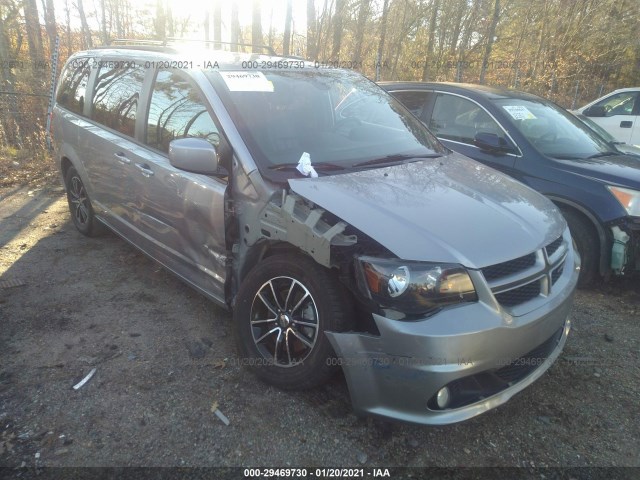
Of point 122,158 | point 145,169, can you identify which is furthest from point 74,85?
point 145,169

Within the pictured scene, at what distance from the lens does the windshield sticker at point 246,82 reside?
112 inches

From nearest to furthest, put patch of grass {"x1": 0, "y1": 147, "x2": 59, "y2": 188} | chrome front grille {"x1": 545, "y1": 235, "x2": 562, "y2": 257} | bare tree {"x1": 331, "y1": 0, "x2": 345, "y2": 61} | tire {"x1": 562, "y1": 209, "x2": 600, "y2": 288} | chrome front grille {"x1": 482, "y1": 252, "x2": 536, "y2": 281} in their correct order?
1. chrome front grille {"x1": 482, "y1": 252, "x2": 536, "y2": 281}
2. chrome front grille {"x1": 545, "y1": 235, "x2": 562, "y2": 257}
3. tire {"x1": 562, "y1": 209, "x2": 600, "y2": 288}
4. patch of grass {"x1": 0, "y1": 147, "x2": 59, "y2": 188}
5. bare tree {"x1": 331, "y1": 0, "x2": 345, "y2": 61}

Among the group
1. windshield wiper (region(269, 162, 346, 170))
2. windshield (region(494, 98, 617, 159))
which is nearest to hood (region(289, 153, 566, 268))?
windshield wiper (region(269, 162, 346, 170))

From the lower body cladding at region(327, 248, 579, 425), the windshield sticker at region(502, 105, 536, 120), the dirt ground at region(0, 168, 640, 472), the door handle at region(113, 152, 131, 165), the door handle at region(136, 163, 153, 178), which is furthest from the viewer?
the windshield sticker at region(502, 105, 536, 120)

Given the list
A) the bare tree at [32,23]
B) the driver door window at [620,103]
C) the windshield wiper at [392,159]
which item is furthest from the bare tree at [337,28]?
the windshield wiper at [392,159]

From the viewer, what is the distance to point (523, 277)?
2.10 meters

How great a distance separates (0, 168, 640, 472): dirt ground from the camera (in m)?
2.11

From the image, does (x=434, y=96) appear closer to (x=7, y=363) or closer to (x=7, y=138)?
(x=7, y=363)

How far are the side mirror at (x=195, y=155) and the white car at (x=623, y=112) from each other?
8551 millimetres

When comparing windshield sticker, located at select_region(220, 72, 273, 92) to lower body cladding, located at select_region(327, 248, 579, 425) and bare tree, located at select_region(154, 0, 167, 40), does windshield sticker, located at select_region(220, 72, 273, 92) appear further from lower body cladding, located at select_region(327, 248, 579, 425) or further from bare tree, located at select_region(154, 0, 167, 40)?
bare tree, located at select_region(154, 0, 167, 40)

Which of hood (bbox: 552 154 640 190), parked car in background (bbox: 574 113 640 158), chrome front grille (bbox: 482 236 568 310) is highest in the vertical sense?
parked car in background (bbox: 574 113 640 158)

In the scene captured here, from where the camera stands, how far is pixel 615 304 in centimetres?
373

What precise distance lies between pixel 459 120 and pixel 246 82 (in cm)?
268

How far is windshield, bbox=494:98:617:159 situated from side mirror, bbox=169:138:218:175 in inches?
124
